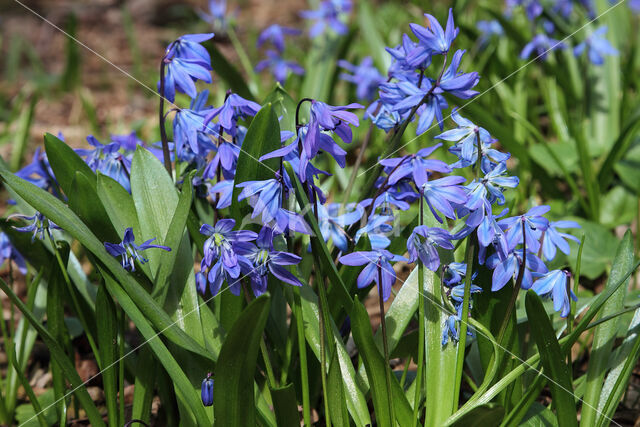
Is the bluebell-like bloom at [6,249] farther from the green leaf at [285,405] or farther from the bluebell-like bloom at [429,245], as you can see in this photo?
the bluebell-like bloom at [429,245]

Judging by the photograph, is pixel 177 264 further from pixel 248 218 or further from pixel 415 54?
pixel 415 54

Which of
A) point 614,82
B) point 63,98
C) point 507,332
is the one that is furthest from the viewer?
point 63,98

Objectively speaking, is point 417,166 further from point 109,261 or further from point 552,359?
point 109,261

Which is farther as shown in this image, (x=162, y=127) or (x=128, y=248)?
(x=162, y=127)

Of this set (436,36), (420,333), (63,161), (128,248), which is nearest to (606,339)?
(420,333)

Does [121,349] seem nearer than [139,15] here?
Yes

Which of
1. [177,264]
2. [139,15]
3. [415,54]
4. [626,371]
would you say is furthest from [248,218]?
[139,15]

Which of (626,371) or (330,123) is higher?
(330,123)

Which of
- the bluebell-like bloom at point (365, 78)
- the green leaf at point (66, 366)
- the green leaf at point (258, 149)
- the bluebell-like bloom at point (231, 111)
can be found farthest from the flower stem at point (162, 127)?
the bluebell-like bloom at point (365, 78)
